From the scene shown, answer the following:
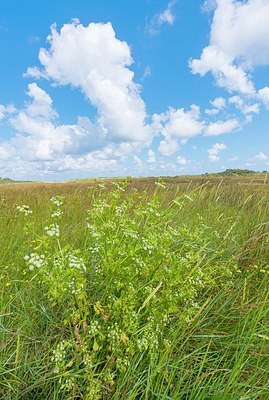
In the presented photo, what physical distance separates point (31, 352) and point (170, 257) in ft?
3.70

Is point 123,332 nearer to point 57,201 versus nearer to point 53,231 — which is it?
point 53,231

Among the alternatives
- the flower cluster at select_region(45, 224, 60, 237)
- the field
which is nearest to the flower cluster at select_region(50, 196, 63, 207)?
the field

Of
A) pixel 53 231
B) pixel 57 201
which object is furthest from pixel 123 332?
pixel 57 201

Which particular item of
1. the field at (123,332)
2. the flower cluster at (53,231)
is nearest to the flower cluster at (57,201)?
the field at (123,332)

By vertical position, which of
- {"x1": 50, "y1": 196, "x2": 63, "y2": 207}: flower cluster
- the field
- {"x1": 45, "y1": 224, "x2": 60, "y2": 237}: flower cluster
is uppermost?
{"x1": 50, "y1": 196, "x2": 63, "y2": 207}: flower cluster

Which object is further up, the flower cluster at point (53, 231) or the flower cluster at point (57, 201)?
the flower cluster at point (57, 201)

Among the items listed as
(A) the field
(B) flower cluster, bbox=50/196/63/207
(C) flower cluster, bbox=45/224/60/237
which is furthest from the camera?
(B) flower cluster, bbox=50/196/63/207

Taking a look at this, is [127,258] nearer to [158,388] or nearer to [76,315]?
[76,315]

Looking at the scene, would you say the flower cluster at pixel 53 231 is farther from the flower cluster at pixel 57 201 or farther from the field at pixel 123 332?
the flower cluster at pixel 57 201

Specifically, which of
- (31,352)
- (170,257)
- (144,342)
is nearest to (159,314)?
(144,342)

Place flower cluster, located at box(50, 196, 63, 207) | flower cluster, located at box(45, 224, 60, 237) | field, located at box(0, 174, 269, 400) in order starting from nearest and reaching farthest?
field, located at box(0, 174, 269, 400) → flower cluster, located at box(45, 224, 60, 237) → flower cluster, located at box(50, 196, 63, 207)

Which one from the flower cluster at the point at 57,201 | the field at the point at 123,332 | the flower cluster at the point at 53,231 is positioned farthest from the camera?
the flower cluster at the point at 57,201

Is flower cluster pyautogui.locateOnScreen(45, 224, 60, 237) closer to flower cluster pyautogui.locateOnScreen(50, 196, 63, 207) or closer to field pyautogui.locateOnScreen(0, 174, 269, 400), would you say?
field pyautogui.locateOnScreen(0, 174, 269, 400)

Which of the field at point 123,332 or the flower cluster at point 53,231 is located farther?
the flower cluster at point 53,231
